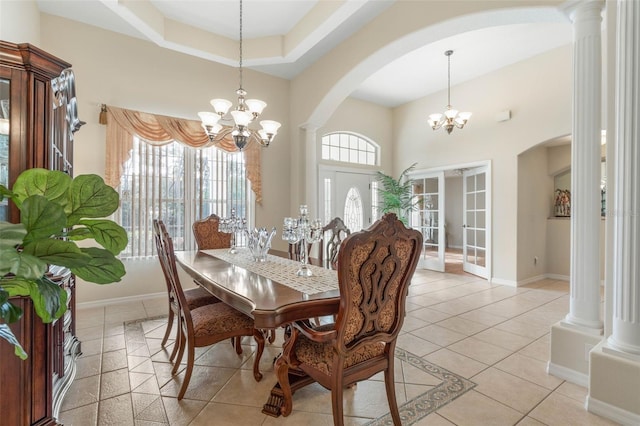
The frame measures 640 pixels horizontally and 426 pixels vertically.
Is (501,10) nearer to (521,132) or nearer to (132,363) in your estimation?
(521,132)

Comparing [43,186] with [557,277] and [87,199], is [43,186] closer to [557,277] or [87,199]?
[87,199]

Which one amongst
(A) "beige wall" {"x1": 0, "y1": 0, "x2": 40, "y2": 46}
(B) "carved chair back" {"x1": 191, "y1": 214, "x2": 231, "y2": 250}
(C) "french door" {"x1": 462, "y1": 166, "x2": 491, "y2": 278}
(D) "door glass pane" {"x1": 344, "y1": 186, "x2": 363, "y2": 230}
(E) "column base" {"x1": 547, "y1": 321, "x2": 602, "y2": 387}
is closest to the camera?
(E) "column base" {"x1": 547, "y1": 321, "x2": 602, "y2": 387}

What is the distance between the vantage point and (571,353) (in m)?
2.21

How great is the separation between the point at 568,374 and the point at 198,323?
2684 millimetres

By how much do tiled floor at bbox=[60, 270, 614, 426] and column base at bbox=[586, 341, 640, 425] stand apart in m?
0.08

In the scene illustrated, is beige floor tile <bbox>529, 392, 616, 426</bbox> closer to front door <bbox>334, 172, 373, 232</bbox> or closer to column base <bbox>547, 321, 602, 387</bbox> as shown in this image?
column base <bbox>547, 321, 602, 387</bbox>

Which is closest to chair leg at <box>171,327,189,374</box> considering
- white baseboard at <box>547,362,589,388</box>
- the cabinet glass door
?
the cabinet glass door

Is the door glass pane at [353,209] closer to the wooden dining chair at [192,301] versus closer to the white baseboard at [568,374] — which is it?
the wooden dining chair at [192,301]

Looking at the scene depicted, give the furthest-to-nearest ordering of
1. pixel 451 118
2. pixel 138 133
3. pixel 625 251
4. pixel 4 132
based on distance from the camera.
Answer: pixel 451 118
pixel 138 133
pixel 625 251
pixel 4 132

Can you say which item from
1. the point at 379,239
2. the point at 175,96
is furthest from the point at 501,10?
the point at 175,96

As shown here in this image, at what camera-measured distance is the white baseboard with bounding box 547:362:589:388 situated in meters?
2.12

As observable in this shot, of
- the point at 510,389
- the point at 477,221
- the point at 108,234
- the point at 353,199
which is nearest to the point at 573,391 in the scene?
the point at 510,389

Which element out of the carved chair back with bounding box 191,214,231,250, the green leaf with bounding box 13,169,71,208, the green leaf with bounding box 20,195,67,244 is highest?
the green leaf with bounding box 13,169,71,208

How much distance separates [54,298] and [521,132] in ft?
18.5
